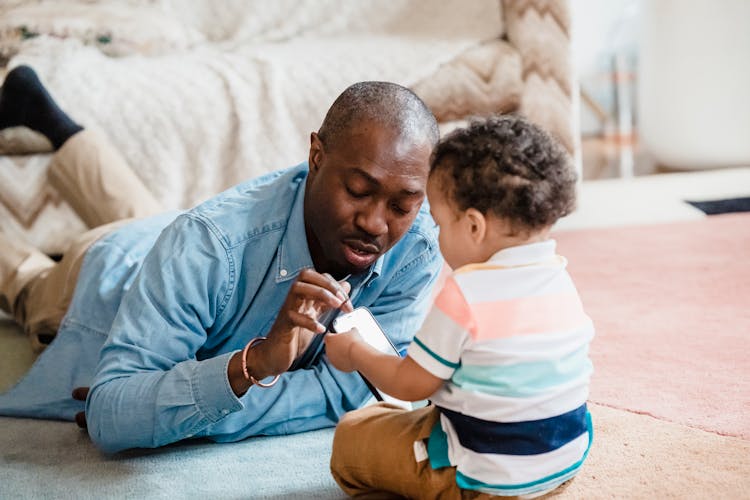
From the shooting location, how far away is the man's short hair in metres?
Answer: 1.17

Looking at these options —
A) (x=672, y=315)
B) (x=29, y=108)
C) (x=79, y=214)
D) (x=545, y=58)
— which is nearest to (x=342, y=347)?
(x=672, y=315)

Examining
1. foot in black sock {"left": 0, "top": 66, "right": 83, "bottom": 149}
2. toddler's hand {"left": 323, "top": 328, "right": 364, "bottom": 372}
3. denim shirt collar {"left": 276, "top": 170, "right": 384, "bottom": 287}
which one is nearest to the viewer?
toddler's hand {"left": 323, "top": 328, "right": 364, "bottom": 372}

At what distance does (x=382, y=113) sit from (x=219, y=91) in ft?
4.01

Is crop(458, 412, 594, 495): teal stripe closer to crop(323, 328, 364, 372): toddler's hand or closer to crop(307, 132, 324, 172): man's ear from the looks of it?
crop(323, 328, 364, 372): toddler's hand

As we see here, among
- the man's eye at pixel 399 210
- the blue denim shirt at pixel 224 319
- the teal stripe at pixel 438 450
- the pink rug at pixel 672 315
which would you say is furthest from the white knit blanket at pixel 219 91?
the teal stripe at pixel 438 450

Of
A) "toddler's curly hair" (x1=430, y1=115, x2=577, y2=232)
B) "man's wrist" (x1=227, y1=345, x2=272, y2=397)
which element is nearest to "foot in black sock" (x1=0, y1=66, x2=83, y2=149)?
"man's wrist" (x1=227, y1=345, x2=272, y2=397)

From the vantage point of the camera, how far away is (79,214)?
6.55 feet

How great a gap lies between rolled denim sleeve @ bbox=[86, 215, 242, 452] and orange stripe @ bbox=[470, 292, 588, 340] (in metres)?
0.36

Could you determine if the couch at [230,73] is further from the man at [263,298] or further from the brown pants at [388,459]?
the brown pants at [388,459]

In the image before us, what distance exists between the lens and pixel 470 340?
901mm

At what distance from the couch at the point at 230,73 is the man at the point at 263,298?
0.81m

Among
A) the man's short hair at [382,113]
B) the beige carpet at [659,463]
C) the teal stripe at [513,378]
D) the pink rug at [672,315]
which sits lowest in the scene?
the pink rug at [672,315]

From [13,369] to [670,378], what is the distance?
1111mm

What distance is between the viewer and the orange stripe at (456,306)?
2.94 feet
